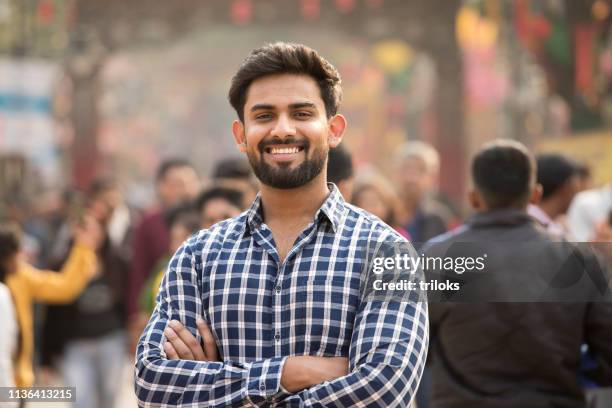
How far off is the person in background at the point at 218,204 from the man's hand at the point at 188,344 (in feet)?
7.63

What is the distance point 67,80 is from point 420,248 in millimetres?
21021

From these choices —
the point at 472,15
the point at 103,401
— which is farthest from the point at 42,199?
the point at 472,15

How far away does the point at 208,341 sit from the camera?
8.89 ft

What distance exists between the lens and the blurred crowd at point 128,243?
206 inches

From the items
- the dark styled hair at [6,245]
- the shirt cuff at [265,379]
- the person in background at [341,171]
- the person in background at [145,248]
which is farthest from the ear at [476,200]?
the person in background at [145,248]

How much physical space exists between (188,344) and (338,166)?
1732 mm

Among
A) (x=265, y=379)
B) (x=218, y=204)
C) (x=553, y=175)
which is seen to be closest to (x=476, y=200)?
(x=553, y=175)

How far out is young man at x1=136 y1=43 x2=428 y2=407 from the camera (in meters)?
2.62

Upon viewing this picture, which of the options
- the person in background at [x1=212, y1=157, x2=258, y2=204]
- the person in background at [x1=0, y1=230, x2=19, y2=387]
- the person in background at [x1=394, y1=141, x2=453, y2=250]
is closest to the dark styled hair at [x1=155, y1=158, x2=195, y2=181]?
the person in background at [x1=212, y1=157, x2=258, y2=204]

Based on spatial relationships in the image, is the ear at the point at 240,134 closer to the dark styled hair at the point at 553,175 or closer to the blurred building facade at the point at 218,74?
the dark styled hair at the point at 553,175

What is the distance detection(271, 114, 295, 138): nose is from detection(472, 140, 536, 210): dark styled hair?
1364 millimetres

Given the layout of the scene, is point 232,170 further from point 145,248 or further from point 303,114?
point 303,114

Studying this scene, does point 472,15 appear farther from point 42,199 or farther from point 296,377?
point 296,377

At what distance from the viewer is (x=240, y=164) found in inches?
245
